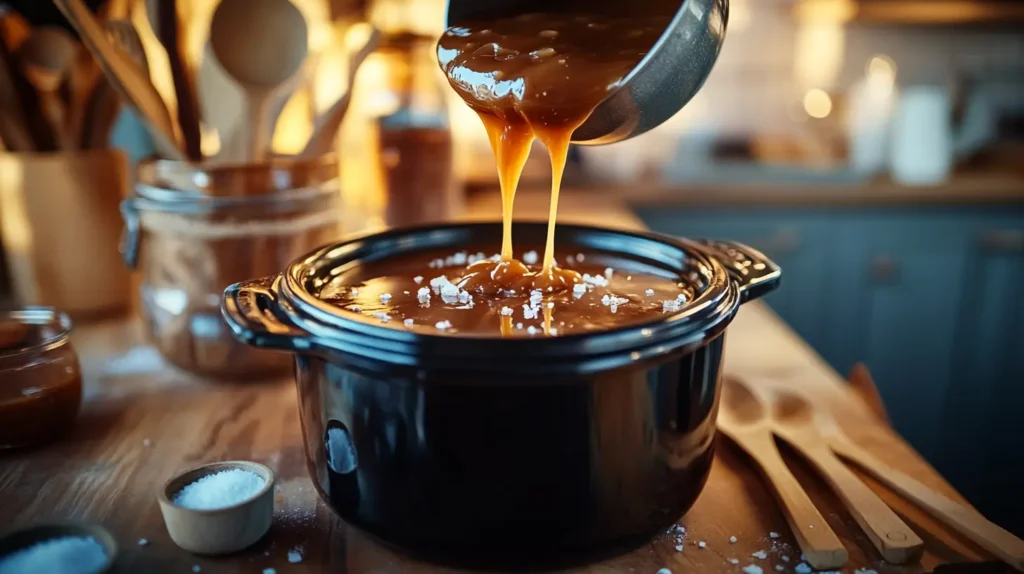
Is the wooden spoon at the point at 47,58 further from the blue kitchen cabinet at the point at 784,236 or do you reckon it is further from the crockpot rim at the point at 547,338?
the blue kitchen cabinet at the point at 784,236

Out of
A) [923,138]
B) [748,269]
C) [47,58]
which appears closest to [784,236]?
[923,138]

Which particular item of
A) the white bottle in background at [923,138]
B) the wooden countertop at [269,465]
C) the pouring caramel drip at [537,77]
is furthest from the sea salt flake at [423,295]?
the white bottle in background at [923,138]

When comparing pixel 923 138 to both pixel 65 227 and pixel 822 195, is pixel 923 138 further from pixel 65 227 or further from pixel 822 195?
pixel 65 227

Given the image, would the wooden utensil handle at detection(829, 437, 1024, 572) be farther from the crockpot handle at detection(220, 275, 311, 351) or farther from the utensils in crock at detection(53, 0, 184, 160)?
the utensils in crock at detection(53, 0, 184, 160)

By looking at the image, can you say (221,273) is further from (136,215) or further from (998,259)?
(998,259)

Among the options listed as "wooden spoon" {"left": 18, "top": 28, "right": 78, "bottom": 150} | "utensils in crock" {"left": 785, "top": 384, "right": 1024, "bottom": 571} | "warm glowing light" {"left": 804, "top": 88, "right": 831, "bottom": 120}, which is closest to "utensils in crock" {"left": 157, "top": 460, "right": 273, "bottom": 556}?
"utensils in crock" {"left": 785, "top": 384, "right": 1024, "bottom": 571}

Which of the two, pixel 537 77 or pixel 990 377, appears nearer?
pixel 537 77
